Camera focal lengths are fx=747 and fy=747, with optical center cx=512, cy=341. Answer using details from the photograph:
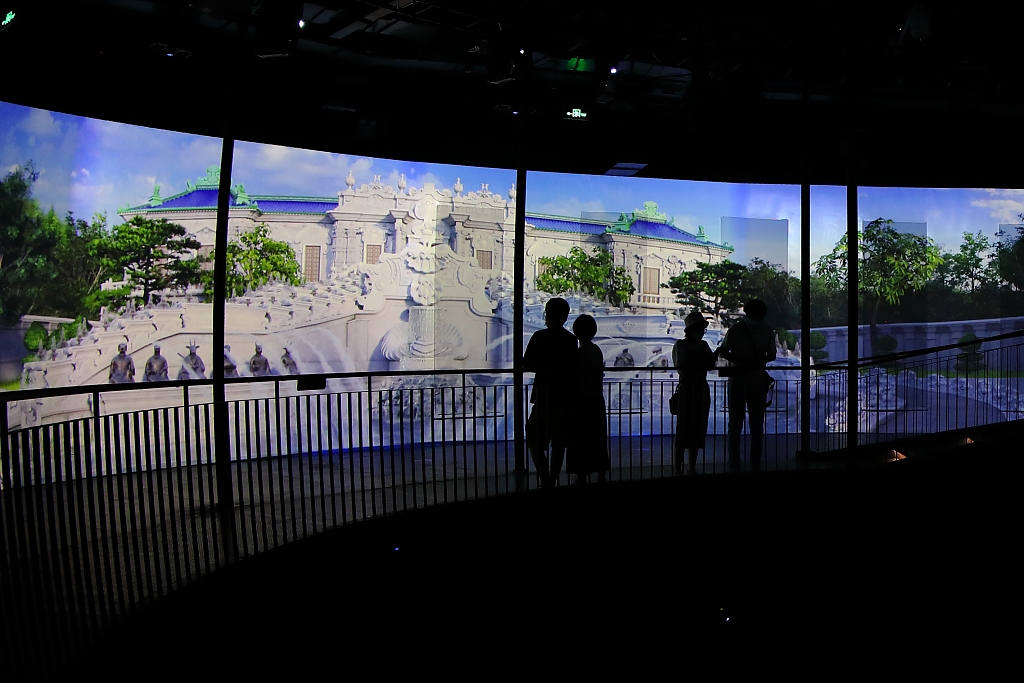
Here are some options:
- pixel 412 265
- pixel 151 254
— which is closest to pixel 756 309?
pixel 412 265

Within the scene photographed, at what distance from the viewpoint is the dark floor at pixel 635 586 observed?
369 cm

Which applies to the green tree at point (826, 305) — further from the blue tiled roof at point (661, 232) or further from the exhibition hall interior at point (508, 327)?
the blue tiled roof at point (661, 232)

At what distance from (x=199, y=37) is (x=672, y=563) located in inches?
219

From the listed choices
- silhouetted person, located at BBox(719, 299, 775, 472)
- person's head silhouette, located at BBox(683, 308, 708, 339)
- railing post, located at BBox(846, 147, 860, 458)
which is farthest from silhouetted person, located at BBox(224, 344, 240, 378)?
railing post, located at BBox(846, 147, 860, 458)

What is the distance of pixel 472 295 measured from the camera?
30.3ft

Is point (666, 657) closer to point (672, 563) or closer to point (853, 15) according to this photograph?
point (672, 563)

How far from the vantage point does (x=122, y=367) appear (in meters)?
10.3

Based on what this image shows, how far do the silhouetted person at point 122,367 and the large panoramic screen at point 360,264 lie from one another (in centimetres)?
134

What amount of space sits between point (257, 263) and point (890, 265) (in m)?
9.23

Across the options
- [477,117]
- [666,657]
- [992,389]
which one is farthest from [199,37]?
[992,389]

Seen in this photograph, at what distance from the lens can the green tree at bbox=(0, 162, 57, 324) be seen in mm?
8266

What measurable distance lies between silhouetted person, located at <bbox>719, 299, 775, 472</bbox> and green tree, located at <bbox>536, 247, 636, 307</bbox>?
133 inches

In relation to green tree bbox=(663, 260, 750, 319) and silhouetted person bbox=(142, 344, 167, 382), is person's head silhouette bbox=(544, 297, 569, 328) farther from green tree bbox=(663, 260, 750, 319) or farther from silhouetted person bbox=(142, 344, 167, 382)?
silhouetted person bbox=(142, 344, 167, 382)

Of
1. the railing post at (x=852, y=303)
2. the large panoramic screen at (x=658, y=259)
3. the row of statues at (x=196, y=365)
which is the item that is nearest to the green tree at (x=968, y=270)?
the large panoramic screen at (x=658, y=259)
